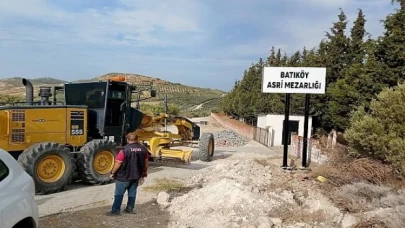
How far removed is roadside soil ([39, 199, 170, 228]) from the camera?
770 cm

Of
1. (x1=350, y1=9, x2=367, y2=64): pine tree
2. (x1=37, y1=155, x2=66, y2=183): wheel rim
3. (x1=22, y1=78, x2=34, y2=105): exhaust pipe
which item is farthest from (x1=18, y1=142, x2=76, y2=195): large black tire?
(x1=350, y1=9, x2=367, y2=64): pine tree

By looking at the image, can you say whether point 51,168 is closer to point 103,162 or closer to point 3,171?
point 103,162

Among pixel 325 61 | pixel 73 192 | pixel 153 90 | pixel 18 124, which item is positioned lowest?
pixel 73 192

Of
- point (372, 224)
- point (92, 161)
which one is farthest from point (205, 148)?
point (372, 224)

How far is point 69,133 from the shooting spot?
460 inches

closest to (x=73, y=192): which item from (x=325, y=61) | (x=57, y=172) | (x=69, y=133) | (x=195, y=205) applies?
(x=57, y=172)

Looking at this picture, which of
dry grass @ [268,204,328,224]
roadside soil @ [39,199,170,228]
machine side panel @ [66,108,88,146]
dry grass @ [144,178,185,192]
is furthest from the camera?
machine side panel @ [66,108,88,146]

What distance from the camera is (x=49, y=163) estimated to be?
10469 mm

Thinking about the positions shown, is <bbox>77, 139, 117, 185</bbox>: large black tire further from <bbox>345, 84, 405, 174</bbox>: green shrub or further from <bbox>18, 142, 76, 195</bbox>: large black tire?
<bbox>345, 84, 405, 174</bbox>: green shrub

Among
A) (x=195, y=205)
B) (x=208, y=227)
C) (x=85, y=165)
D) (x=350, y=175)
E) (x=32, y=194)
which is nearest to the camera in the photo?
(x=32, y=194)

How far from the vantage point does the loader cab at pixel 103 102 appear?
12.7 metres

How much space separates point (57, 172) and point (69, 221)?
2977mm

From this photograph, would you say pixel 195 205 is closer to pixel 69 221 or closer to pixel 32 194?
pixel 69 221

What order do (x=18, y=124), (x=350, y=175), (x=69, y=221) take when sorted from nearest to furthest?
(x=69, y=221) < (x=350, y=175) < (x=18, y=124)
